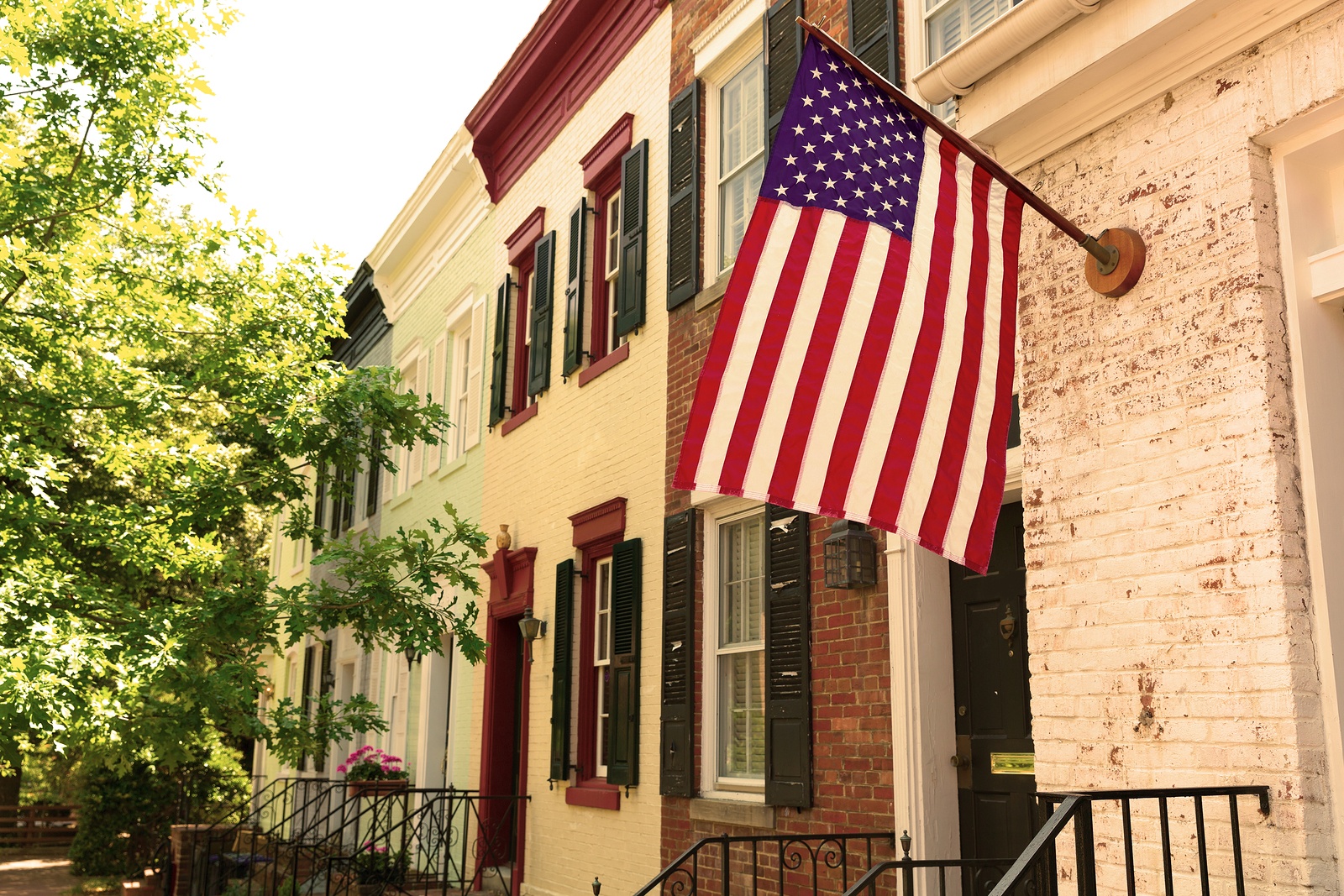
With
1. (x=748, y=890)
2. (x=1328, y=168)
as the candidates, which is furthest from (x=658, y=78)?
(x=1328, y=168)

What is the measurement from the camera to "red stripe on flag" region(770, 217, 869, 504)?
4.03 meters

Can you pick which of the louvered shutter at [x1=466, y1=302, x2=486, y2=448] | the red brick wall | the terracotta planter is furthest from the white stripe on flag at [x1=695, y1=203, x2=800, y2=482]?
the louvered shutter at [x1=466, y1=302, x2=486, y2=448]

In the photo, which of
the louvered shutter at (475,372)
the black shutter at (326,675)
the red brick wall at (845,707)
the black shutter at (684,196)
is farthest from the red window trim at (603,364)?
the black shutter at (326,675)

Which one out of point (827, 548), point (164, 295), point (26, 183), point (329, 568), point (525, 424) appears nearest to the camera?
point (827, 548)

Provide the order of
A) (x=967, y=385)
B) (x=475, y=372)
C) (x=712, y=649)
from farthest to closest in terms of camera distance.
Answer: (x=475, y=372) → (x=712, y=649) → (x=967, y=385)

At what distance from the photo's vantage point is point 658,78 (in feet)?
34.7

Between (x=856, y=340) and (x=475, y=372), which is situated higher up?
(x=475, y=372)

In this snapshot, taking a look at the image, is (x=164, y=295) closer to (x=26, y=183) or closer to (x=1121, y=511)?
(x=26, y=183)

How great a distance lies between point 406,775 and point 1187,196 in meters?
11.8

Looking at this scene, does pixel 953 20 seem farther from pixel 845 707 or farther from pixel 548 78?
pixel 548 78

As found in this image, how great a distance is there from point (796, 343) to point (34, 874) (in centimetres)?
2239

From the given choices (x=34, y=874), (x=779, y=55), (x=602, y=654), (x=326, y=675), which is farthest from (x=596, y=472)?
(x=34, y=874)

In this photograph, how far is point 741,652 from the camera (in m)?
8.30

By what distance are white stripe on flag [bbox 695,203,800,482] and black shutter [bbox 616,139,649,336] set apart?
6.03 meters
